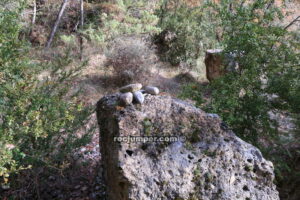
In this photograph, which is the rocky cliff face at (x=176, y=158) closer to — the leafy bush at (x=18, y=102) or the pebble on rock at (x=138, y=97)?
the pebble on rock at (x=138, y=97)

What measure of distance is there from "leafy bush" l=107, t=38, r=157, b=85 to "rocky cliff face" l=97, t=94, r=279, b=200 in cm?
482

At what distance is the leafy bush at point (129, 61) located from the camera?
24.0ft

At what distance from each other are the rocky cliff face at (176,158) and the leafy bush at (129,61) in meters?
4.82

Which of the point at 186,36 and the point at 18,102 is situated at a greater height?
the point at 18,102

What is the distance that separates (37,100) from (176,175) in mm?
1353

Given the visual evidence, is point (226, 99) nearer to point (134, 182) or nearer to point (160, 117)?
point (160, 117)

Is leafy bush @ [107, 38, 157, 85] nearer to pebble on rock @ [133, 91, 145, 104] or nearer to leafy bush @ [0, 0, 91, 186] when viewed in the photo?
leafy bush @ [0, 0, 91, 186]

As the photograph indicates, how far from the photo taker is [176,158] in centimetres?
217

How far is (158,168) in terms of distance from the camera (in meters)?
2.10

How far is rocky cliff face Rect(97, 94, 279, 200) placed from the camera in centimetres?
207

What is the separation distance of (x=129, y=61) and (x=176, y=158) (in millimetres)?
5481

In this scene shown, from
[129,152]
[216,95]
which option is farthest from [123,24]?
[129,152]

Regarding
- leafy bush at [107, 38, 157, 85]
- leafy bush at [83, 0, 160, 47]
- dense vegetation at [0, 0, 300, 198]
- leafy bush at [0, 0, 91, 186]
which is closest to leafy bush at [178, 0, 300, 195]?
dense vegetation at [0, 0, 300, 198]

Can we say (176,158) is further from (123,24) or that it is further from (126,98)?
(123,24)
